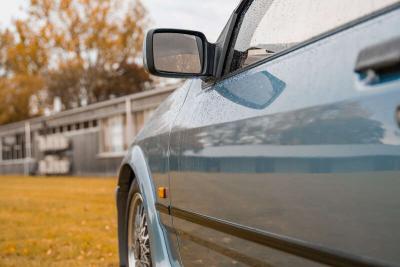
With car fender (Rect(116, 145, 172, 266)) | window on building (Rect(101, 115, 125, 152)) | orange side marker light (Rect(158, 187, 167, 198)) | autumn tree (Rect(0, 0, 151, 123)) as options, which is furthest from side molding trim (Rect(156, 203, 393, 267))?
autumn tree (Rect(0, 0, 151, 123))

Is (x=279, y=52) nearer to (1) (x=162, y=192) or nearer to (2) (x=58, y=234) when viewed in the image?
(1) (x=162, y=192)

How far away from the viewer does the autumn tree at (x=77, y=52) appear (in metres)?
43.7

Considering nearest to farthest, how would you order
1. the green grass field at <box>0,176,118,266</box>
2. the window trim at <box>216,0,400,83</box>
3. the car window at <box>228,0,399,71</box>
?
the window trim at <box>216,0,400,83</box> → the car window at <box>228,0,399,71</box> → the green grass field at <box>0,176,118,266</box>

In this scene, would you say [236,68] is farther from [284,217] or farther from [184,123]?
[284,217]

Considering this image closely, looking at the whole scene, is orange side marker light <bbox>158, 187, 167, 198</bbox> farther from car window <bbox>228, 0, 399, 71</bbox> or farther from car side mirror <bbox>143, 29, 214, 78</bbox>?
car window <bbox>228, 0, 399, 71</bbox>

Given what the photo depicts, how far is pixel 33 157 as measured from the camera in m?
41.3

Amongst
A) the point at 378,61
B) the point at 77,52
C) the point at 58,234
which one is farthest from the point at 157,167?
the point at 77,52

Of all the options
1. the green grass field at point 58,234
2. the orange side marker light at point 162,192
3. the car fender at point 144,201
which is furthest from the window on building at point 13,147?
the orange side marker light at point 162,192

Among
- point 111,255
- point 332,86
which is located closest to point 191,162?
point 332,86

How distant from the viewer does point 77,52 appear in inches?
1767

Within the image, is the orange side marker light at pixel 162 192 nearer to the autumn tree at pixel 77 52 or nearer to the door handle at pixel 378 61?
the door handle at pixel 378 61

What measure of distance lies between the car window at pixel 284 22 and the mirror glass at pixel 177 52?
0.53ft

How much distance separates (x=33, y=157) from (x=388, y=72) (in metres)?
41.3

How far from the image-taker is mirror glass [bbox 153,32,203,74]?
2.74 metres
